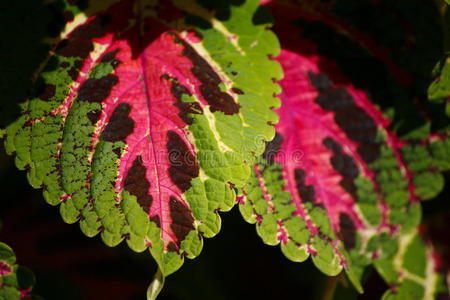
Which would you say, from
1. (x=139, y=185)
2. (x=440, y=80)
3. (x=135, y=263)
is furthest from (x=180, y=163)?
(x=135, y=263)

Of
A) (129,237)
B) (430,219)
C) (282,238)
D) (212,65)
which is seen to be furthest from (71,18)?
(430,219)

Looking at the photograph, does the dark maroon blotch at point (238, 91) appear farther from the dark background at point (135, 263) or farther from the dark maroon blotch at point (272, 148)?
the dark background at point (135, 263)

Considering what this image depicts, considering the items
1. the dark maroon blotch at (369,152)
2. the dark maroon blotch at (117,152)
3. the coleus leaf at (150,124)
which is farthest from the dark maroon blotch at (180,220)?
the dark maroon blotch at (369,152)

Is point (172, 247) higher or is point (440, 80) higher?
point (440, 80)

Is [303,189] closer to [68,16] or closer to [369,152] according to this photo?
[369,152]

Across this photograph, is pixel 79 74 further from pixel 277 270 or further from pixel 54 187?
pixel 277 270

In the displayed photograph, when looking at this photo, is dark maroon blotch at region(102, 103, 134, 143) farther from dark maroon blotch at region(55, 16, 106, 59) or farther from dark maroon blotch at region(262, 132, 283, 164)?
dark maroon blotch at region(262, 132, 283, 164)

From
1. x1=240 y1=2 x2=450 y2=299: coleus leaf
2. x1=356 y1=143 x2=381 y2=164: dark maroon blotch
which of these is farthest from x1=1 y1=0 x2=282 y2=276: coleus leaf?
x1=356 y1=143 x2=381 y2=164: dark maroon blotch
